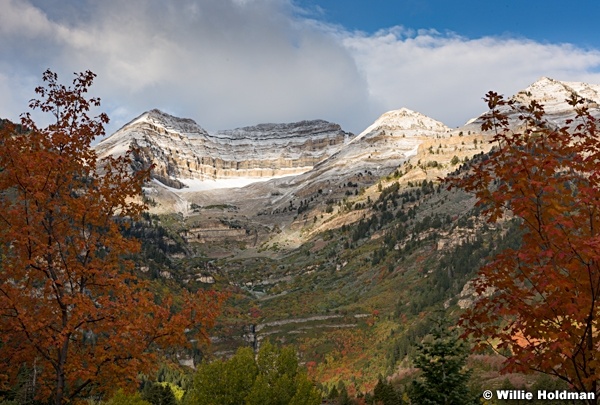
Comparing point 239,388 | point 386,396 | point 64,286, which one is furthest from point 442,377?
point 386,396

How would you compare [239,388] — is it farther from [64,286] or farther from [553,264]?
[553,264]

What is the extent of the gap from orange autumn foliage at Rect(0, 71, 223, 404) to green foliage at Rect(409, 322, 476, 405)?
1322cm

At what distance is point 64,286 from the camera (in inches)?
414

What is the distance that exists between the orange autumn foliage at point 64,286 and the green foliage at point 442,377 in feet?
43.4

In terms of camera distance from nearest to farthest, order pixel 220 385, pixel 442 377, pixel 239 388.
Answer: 1. pixel 442 377
2. pixel 220 385
3. pixel 239 388

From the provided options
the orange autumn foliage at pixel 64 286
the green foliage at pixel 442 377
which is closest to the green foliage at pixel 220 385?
the green foliage at pixel 442 377

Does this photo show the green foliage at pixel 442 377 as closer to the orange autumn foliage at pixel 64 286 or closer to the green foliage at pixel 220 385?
the green foliage at pixel 220 385

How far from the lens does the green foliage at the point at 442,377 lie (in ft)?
68.3

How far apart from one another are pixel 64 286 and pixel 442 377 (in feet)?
54.3

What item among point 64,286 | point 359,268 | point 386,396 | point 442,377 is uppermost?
point 64,286

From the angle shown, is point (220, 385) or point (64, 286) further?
point (220, 385)

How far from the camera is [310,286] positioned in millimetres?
120125

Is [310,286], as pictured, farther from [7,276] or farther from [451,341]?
[7,276]

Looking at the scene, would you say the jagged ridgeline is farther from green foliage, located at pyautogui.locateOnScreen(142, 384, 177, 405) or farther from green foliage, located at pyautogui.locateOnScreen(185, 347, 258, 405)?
green foliage, located at pyautogui.locateOnScreen(142, 384, 177, 405)
